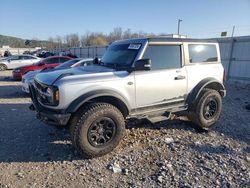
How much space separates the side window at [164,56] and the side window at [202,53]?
1.28ft

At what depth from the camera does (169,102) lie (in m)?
5.03

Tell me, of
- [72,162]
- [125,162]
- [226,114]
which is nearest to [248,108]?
[226,114]

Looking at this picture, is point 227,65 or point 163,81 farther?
point 227,65

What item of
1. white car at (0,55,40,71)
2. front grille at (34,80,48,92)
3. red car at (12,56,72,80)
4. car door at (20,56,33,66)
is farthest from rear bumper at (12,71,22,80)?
front grille at (34,80,48,92)

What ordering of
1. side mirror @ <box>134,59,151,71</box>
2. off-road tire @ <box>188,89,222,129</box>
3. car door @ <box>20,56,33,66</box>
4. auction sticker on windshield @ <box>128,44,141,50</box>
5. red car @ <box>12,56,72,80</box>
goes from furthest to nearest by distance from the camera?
car door @ <box>20,56,33,66</box>, red car @ <box>12,56,72,80</box>, off-road tire @ <box>188,89,222,129</box>, auction sticker on windshield @ <box>128,44,141,50</box>, side mirror @ <box>134,59,151,71</box>

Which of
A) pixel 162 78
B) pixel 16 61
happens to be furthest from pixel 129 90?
pixel 16 61

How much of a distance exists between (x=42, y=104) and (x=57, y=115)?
520 millimetres

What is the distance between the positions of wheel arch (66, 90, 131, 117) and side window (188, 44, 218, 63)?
1.91 meters

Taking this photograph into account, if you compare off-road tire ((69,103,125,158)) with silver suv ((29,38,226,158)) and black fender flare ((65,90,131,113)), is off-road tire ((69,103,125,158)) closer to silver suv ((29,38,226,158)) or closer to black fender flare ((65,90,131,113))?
silver suv ((29,38,226,158))

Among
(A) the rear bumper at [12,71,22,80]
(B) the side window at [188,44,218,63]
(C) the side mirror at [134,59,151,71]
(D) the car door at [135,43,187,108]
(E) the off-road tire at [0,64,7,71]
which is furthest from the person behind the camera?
(E) the off-road tire at [0,64,7,71]

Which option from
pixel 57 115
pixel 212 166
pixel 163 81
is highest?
pixel 163 81

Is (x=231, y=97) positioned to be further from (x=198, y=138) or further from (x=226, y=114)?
(x=198, y=138)

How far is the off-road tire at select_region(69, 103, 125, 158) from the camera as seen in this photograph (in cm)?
405

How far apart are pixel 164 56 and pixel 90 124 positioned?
206cm
